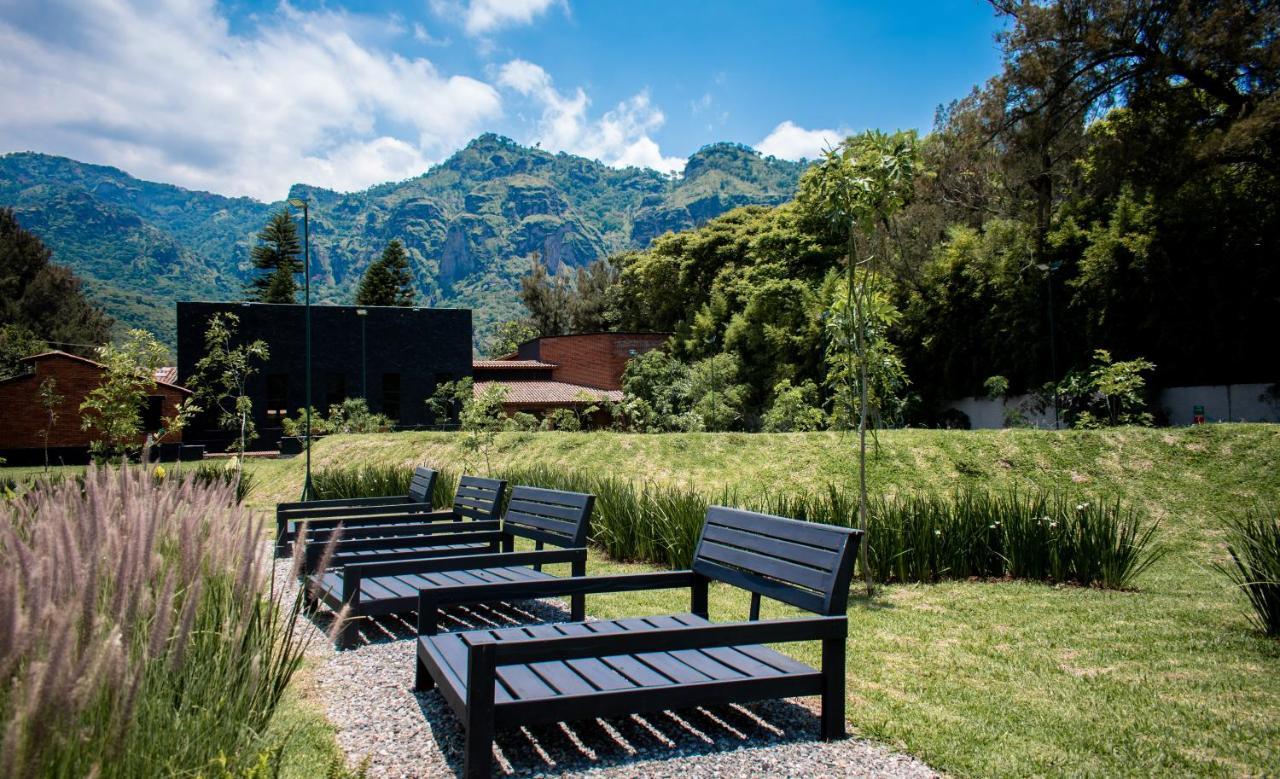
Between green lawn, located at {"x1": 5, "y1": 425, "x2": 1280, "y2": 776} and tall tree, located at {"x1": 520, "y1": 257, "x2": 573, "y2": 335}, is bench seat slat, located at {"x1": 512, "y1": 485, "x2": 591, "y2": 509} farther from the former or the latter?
tall tree, located at {"x1": 520, "y1": 257, "x2": 573, "y2": 335}

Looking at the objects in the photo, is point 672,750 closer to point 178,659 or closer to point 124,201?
point 178,659

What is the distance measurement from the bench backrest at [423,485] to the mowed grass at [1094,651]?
2084 millimetres

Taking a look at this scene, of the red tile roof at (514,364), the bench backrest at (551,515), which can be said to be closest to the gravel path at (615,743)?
the bench backrest at (551,515)

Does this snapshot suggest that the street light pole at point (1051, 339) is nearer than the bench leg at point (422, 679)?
No

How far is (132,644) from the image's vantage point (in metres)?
1.99

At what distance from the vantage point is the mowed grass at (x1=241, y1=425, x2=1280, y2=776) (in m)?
2.99

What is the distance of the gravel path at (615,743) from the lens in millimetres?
2830

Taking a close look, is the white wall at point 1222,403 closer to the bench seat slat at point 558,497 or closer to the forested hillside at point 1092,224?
the forested hillside at point 1092,224

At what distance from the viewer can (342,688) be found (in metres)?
3.81

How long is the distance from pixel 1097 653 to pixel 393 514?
19.7 ft

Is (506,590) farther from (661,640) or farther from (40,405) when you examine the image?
(40,405)

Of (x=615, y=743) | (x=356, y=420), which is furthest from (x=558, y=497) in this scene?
(x=356, y=420)

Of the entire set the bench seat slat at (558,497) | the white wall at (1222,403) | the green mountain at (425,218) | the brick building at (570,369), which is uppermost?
the green mountain at (425,218)

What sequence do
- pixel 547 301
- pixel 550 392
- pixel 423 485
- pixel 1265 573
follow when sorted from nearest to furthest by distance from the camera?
pixel 1265 573 < pixel 423 485 < pixel 550 392 < pixel 547 301
